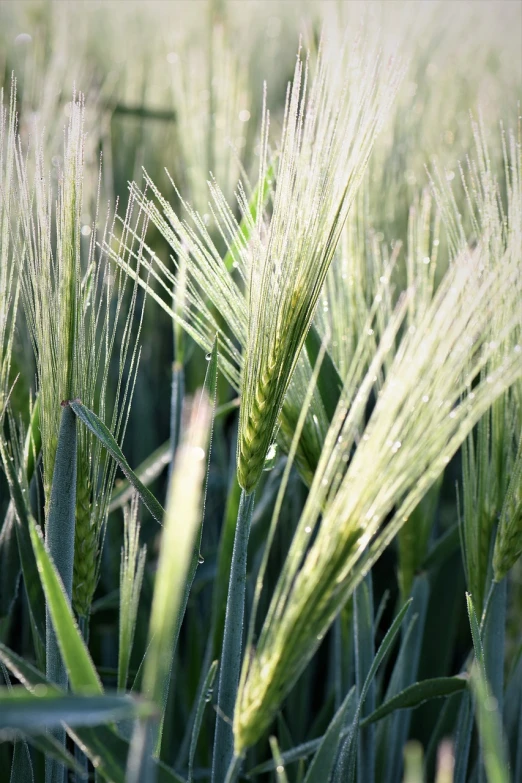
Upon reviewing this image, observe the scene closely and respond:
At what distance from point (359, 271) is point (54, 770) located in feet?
1.50

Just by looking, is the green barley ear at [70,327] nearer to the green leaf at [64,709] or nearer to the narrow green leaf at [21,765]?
the narrow green leaf at [21,765]

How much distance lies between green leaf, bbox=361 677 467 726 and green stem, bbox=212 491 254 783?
105 millimetres

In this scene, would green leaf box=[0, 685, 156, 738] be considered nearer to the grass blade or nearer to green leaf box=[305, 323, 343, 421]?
the grass blade

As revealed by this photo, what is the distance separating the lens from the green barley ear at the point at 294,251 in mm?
428

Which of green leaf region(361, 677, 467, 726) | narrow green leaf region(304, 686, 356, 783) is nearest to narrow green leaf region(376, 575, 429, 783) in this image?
green leaf region(361, 677, 467, 726)

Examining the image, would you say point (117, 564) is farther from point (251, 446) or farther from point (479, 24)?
point (479, 24)

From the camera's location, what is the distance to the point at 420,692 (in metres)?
0.51

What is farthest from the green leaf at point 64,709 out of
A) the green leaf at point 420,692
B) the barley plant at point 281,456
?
the green leaf at point 420,692

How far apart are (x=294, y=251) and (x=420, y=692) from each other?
1.01ft

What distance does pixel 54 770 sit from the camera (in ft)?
1.55

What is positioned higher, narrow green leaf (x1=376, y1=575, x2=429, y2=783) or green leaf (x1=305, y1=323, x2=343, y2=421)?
green leaf (x1=305, y1=323, x2=343, y2=421)

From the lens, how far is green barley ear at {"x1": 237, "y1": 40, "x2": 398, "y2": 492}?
16.9 inches

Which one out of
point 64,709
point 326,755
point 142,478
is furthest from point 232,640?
point 142,478

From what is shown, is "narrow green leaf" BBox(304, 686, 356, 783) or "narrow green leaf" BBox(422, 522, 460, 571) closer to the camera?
"narrow green leaf" BBox(304, 686, 356, 783)
